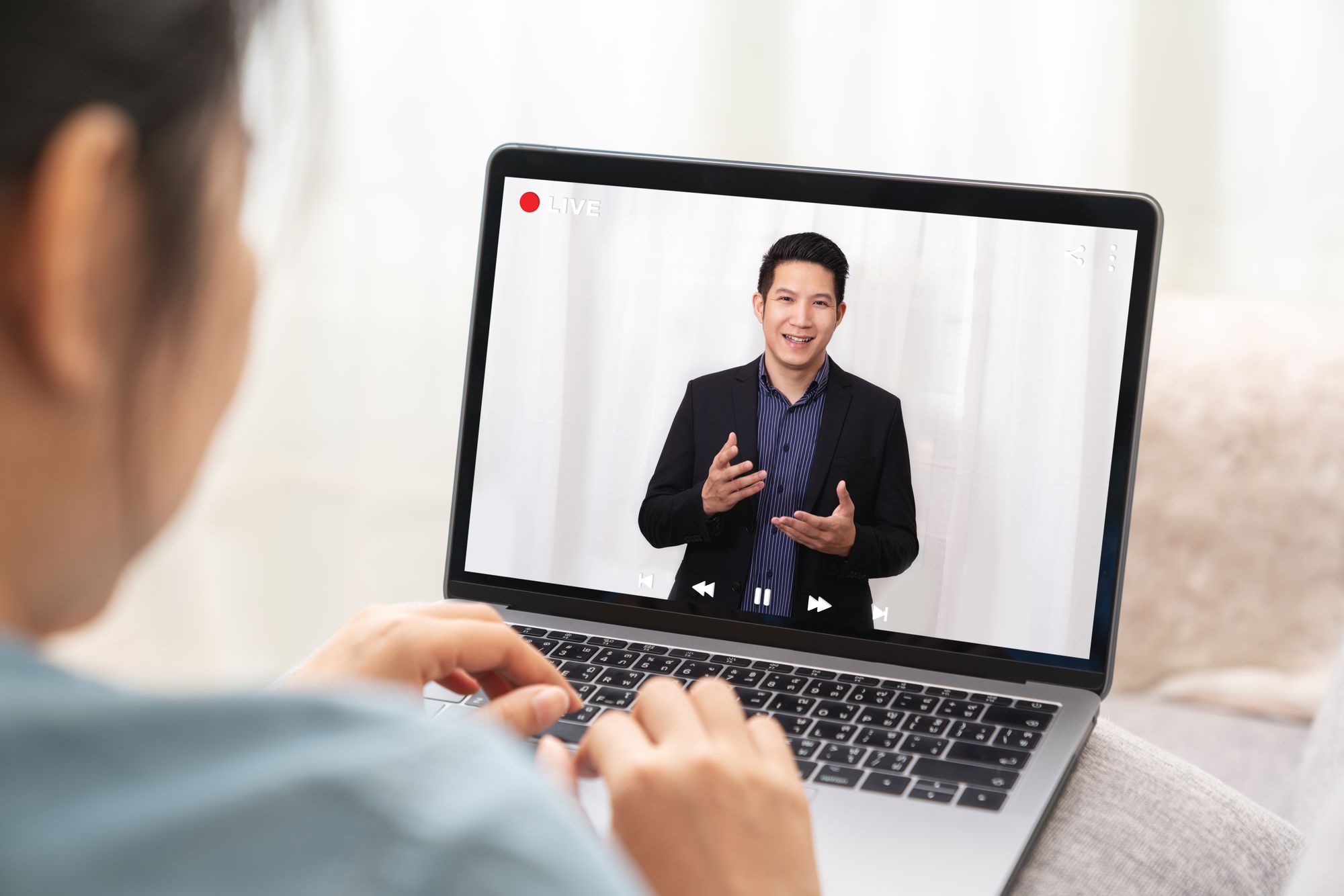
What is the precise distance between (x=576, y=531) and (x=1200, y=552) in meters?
0.97

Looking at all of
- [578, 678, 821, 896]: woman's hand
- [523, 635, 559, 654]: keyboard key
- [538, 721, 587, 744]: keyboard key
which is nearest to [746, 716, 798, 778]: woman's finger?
[578, 678, 821, 896]: woman's hand

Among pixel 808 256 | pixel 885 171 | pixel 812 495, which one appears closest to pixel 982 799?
pixel 812 495

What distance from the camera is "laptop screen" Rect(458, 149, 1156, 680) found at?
2.26ft

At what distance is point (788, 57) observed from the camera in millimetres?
1551

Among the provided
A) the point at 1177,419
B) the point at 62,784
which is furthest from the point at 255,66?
the point at 1177,419

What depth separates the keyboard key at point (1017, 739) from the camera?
1.98 feet

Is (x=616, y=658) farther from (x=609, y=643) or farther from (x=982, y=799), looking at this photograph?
(x=982, y=799)

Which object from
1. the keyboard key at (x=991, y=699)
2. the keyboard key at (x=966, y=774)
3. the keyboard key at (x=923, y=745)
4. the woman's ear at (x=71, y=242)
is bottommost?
the keyboard key at (x=966, y=774)

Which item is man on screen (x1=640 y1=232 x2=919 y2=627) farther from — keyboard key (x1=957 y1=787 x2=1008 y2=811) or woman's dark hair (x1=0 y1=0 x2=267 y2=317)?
woman's dark hair (x1=0 y1=0 x2=267 y2=317)

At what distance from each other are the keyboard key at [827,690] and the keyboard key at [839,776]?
8 centimetres

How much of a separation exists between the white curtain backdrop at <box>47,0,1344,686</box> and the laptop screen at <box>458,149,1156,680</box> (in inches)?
32.0

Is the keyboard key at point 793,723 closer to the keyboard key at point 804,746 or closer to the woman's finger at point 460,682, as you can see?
the keyboard key at point 804,746

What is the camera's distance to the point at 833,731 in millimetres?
619

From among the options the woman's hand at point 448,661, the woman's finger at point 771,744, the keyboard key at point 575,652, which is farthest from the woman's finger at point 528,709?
the keyboard key at point 575,652
